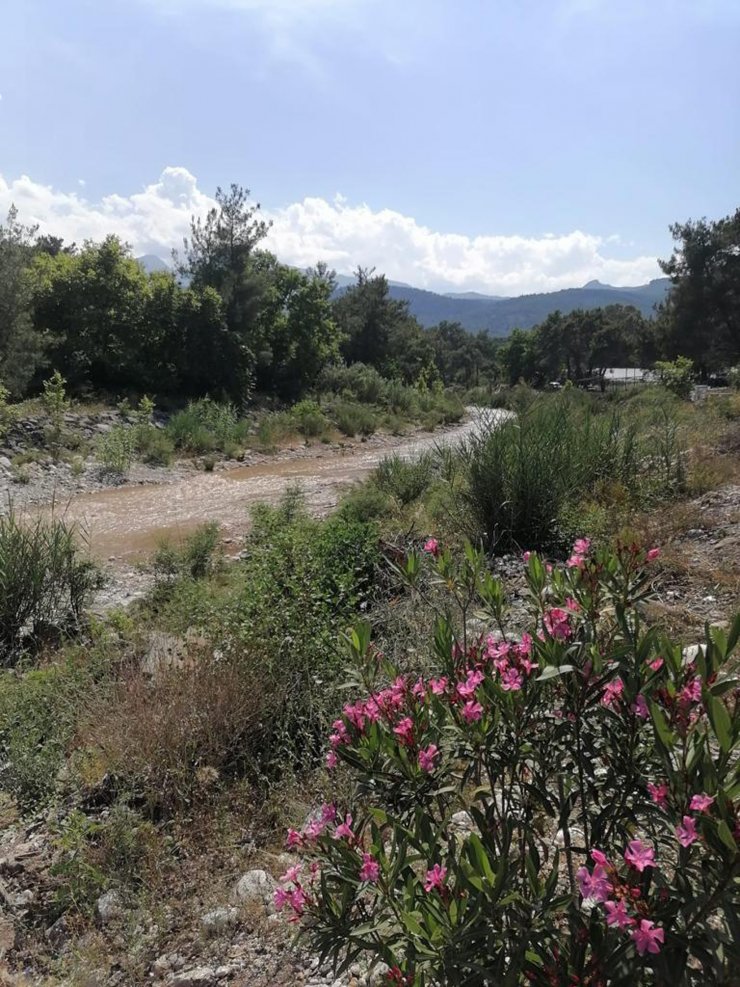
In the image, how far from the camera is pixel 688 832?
3.22ft

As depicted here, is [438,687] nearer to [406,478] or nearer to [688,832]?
[688,832]

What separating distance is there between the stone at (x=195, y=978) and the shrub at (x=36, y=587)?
2.89 meters

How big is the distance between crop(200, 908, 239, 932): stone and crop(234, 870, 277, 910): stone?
6 cm

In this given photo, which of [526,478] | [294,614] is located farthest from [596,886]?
[526,478]

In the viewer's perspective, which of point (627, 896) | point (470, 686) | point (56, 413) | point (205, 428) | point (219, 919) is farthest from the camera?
point (205, 428)

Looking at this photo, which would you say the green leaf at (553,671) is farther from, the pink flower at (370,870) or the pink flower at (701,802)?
the pink flower at (370,870)

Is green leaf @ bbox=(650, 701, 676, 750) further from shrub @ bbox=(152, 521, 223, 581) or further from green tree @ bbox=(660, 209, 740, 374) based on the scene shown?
green tree @ bbox=(660, 209, 740, 374)

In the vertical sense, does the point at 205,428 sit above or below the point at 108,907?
above

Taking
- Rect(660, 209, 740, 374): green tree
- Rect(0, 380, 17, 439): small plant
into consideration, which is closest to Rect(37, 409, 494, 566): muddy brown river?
Rect(0, 380, 17, 439): small plant

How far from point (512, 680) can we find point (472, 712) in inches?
4.1

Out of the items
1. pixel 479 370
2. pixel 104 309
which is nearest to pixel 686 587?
pixel 104 309

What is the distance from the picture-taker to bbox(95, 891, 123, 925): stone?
2.32 metres

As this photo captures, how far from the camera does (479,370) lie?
71.4 meters

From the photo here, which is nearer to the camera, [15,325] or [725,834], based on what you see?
[725,834]
